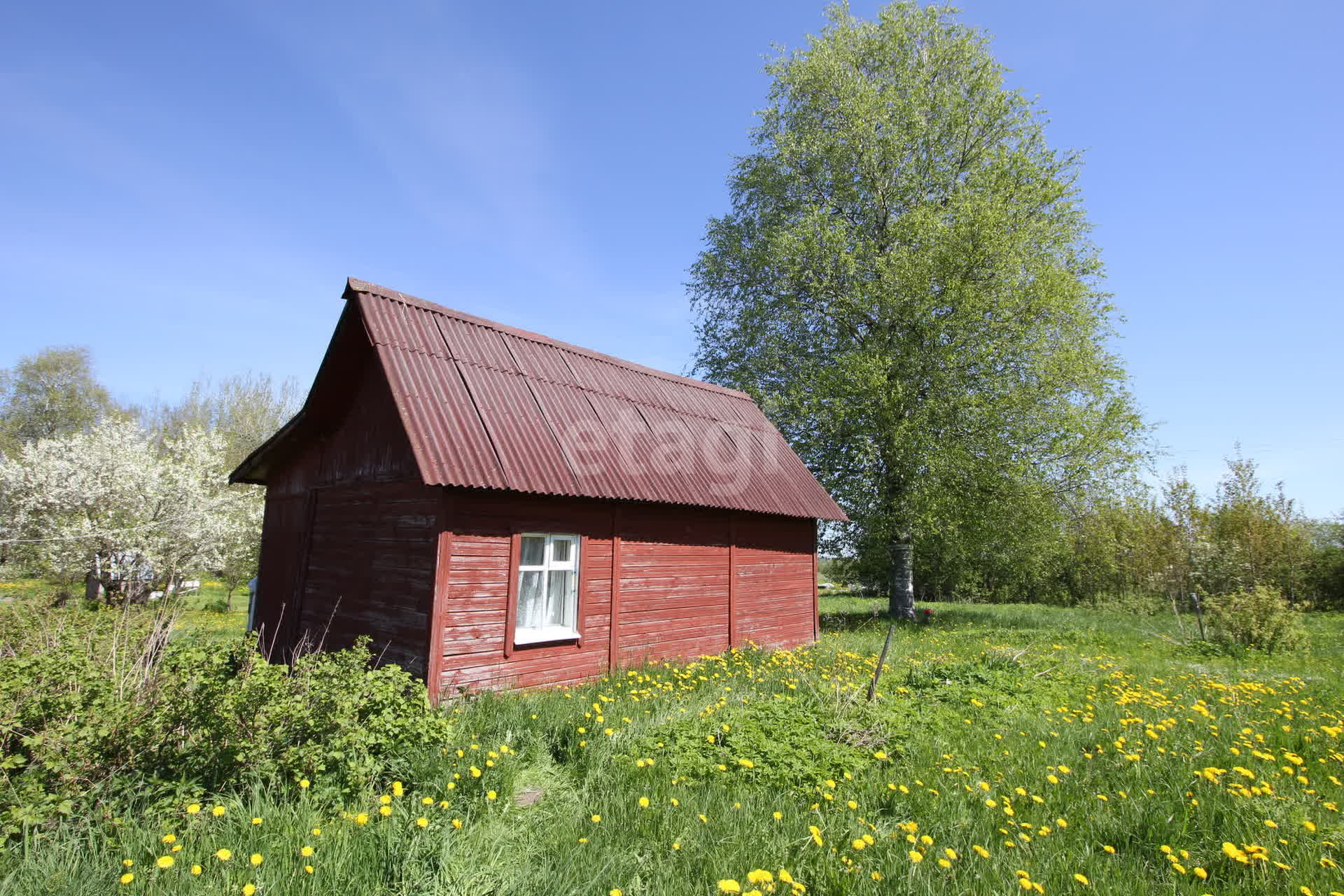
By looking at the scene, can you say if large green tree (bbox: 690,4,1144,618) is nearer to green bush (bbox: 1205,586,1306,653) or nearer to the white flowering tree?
green bush (bbox: 1205,586,1306,653)

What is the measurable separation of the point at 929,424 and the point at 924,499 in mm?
2366

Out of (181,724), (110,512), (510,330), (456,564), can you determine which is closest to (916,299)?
(510,330)

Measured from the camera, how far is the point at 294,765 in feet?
15.6

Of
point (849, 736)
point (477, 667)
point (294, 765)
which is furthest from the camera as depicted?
point (477, 667)

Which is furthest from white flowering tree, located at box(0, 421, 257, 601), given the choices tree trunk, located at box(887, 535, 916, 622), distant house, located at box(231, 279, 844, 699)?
tree trunk, located at box(887, 535, 916, 622)

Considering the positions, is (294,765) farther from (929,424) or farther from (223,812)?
(929,424)

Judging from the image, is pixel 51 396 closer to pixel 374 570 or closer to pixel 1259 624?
pixel 374 570

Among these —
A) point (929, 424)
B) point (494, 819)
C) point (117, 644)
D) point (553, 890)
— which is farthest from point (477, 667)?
point (929, 424)

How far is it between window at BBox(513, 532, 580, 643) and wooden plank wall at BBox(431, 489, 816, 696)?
16 cm

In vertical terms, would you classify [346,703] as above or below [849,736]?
above

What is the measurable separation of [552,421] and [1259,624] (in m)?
Answer: 14.9

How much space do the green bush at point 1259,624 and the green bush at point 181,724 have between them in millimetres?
15842

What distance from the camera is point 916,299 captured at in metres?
18.7

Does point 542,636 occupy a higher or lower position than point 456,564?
lower
